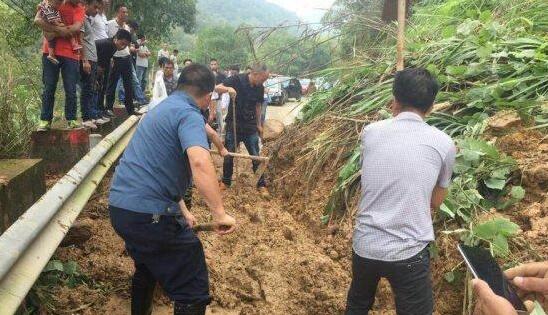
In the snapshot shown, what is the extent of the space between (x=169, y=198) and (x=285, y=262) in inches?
63.9

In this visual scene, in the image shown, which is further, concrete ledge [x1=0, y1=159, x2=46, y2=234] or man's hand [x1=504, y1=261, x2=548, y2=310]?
concrete ledge [x1=0, y1=159, x2=46, y2=234]

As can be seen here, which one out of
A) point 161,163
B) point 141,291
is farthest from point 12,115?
point 141,291

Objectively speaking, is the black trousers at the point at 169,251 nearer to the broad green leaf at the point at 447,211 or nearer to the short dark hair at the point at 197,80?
the short dark hair at the point at 197,80

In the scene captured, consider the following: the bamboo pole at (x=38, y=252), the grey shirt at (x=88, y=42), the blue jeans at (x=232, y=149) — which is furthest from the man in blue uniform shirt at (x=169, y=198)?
the blue jeans at (x=232, y=149)

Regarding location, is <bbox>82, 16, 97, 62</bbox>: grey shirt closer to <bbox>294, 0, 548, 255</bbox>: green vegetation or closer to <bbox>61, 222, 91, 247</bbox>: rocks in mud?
<bbox>61, 222, 91, 247</bbox>: rocks in mud

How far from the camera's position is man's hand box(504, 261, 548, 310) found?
1.66 m

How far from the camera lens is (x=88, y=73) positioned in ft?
16.1

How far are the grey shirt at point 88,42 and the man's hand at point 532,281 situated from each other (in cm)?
457

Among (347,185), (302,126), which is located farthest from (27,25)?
(347,185)

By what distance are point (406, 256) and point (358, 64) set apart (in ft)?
13.9

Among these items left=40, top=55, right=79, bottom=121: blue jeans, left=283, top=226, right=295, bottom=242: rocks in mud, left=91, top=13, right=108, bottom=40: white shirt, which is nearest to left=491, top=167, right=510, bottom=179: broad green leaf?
left=283, top=226, right=295, bottom=242: rocks in mud

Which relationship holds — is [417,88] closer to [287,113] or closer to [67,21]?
[67,21]

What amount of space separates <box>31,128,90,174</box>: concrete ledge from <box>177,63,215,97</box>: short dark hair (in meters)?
1.96

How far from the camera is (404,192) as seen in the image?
2.24m
